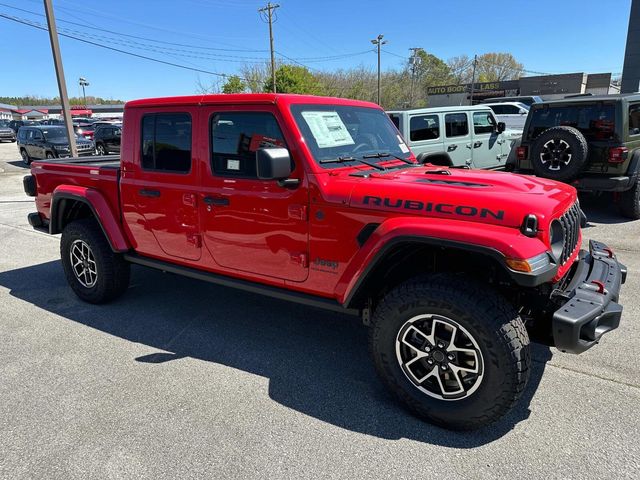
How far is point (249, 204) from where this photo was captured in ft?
10.5

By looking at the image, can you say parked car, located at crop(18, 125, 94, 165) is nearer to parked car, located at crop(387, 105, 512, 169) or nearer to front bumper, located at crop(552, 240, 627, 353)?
parked car, located at crop(387, 105, 512, 169)

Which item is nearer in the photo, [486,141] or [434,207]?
[434,207]

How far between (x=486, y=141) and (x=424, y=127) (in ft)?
6.41

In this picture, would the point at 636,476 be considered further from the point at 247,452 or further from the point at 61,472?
the point at 61,472

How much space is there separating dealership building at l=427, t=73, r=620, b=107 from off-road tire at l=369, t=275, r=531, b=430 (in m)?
36.5

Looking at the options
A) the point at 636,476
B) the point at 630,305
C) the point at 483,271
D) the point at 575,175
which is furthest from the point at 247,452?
the point at 575,175

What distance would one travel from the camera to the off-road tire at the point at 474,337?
236cm

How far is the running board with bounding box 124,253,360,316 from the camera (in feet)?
9.88

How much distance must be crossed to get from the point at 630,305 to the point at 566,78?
140 feet

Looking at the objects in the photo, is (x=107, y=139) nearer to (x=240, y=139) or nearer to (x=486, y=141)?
(x=486, y=141)

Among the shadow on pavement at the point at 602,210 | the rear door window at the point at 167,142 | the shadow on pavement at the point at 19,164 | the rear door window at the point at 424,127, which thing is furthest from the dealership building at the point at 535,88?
the rear door window at the point at 167,142

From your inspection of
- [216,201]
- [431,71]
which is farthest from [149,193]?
[431,71]

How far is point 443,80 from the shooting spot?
74062 mm

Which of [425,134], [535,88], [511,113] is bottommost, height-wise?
[425,134]
